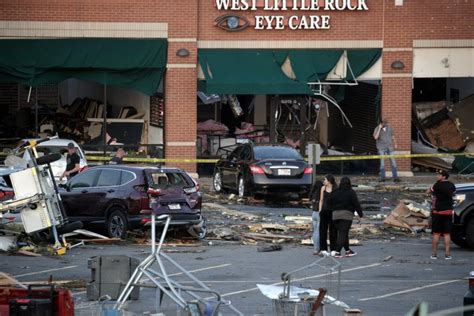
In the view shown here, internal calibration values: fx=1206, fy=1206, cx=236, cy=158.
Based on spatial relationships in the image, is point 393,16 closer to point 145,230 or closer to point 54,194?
point 145,230

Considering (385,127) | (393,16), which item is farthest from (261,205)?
(393,16)

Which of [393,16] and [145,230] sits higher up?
[393,16]

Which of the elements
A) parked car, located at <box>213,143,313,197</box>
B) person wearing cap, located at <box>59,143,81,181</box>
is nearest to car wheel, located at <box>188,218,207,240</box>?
parked car, located at <box>213,143,313,197</box>

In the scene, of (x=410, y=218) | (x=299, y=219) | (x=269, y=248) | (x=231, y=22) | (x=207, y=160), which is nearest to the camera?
(x=269, y=248)

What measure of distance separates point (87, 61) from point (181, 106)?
325cm

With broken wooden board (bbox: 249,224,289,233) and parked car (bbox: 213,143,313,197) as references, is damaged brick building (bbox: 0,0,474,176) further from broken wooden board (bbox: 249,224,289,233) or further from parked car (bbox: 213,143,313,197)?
broken wooden board (bbox: 249,224,289,233)

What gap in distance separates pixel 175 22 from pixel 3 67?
5473 mm

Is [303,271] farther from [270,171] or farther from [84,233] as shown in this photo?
[270,171]

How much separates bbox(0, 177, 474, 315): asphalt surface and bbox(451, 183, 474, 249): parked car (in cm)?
31

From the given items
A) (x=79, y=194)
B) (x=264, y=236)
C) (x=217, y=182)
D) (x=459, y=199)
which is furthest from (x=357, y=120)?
(x=79, y=194)

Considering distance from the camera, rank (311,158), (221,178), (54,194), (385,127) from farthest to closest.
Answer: (385,127) < (221,178) < (311,158) < (54,194)

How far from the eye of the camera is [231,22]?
1486 inches

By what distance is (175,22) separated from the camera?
37.6 meters

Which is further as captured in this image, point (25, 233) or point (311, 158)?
point (311, 158)
